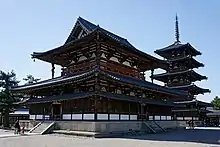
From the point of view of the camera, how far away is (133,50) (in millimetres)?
26781

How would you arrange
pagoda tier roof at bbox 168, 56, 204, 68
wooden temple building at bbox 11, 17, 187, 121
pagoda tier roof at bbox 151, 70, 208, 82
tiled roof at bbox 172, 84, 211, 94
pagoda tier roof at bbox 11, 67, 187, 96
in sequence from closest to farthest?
pagoda tier roof at bbox 11, 67, 187, 96 → wooden temple building at bbox 11, 17, 187, 121 → tiled roof at bbox 172, 84, 211, 94 → pagoda tier roof at bbox 151, 70, 208, 82 → pagoda tier roof at bbox 168, 56, 204, 68

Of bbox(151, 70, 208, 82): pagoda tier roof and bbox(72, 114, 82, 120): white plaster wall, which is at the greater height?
bbox(151, 70, 208, 82): pagoda tier roof

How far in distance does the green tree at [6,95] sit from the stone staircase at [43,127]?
16.2 meters

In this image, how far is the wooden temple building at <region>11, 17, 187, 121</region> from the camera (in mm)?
22500

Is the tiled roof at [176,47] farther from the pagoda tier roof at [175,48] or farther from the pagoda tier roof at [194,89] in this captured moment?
the pagoda tier roof at [194,89]

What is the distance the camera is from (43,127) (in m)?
24.3

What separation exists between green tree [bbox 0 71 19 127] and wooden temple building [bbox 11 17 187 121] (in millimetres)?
11172

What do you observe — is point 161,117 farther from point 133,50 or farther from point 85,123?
point 85,123

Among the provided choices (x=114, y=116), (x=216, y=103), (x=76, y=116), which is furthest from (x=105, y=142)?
(x=216, y=103)

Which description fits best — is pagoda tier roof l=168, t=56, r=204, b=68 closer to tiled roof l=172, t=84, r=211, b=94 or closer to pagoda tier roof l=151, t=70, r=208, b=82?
pagoda tier roof l=151, t=70, r=208, b=82

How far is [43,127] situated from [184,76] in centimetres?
3071

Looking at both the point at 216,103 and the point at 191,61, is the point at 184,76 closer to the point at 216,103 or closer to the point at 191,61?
the point at 191,61

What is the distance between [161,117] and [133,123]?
24.1 feet

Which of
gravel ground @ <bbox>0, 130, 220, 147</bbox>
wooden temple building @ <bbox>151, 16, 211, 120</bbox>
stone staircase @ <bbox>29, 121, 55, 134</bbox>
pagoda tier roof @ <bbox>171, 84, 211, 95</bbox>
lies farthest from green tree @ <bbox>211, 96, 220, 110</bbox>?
gravel ground @ <bbox>0, 130, 220, 147</bbox>
